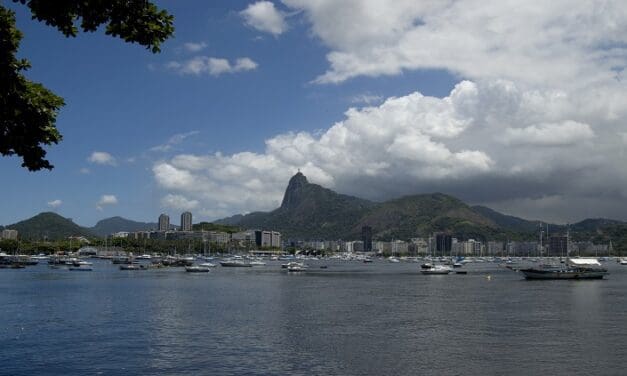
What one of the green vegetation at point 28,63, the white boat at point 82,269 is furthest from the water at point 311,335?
the white boat at point 82,269

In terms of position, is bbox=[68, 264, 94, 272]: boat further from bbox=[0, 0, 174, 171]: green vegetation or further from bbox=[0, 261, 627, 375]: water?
bbox=[0, 0, 174, 171]: green vegetation

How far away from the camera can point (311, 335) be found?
51.9 metres

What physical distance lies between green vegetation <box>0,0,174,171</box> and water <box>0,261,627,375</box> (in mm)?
25472

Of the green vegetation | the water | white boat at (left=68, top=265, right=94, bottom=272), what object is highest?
the green vegetation

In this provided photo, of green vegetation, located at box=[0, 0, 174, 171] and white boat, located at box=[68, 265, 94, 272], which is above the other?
green vegetation, located at box=[0, 0, 174, 171]

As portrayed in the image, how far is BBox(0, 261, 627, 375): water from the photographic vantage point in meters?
39.0

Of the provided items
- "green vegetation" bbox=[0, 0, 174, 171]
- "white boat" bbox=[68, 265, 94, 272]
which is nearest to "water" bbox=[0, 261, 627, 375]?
"green vegetation" bbox=[0, 0, 174, 171]

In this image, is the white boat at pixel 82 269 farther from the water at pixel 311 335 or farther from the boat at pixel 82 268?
the water at pixel 311 335

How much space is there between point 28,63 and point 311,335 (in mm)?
40809

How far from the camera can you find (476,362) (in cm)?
4022

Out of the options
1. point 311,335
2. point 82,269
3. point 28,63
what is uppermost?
point 28,63

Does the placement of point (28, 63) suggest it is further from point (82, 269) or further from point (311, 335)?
point (82, 269)

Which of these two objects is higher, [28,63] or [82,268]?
[28,63]

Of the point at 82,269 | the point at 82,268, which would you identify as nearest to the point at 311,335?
the point at 82,269
